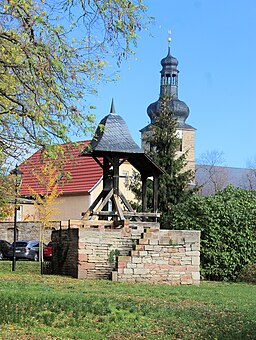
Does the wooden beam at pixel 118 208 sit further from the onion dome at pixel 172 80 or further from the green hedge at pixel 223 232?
the onion dome at pixel 172 80

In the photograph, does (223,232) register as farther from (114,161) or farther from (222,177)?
(222,177)

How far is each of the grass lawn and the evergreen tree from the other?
17.6 m

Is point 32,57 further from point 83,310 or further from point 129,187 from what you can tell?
point 129,187

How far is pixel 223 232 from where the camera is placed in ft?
85.2

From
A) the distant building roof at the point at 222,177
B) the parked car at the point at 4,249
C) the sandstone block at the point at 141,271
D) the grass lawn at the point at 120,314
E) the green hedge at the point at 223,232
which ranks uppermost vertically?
the distant building roof at the point at 222,177

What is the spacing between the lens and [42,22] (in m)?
11.5

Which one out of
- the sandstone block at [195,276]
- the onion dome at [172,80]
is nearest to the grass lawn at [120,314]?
the sandstone block at [195,276]

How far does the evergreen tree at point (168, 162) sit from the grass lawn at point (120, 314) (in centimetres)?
1761

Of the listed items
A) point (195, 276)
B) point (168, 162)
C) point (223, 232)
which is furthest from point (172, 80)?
point (195, 276)

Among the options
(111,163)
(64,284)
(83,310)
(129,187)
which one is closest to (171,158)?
(129,187)

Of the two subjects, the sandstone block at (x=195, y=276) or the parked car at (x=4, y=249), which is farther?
the parked car at (x=4, y=249)

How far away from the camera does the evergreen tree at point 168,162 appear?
115ft

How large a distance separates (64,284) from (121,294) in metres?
2.92

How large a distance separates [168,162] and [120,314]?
22.9 metres
